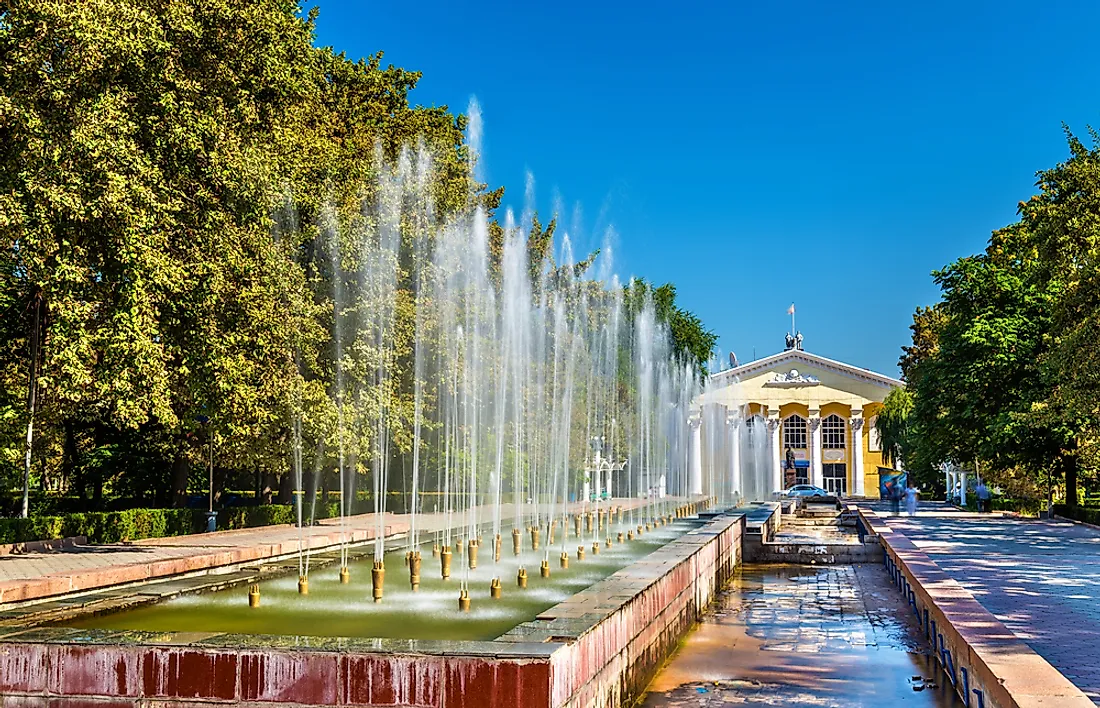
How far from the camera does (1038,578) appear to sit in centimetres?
1358

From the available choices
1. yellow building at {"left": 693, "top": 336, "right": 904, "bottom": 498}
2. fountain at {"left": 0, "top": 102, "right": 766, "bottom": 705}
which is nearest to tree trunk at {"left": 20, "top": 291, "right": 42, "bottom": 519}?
fountain at {"left": 0, "top": 102, "right": 766, "bottom": 705}

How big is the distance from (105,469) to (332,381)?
34.6 feet

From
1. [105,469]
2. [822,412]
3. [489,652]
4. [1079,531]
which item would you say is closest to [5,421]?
[489,652]

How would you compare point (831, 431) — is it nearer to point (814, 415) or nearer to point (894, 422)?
point (814, 415)

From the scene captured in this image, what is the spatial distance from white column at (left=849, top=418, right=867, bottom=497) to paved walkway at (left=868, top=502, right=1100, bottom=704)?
160ft

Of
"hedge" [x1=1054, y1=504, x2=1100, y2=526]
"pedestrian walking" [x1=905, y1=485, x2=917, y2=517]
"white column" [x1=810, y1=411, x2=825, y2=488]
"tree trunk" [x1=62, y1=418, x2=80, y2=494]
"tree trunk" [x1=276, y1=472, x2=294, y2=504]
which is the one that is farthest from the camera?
"white column" [x1=810, y1=411, x2=825, y2=488]

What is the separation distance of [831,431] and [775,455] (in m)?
5.09

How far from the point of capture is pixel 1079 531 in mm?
24547

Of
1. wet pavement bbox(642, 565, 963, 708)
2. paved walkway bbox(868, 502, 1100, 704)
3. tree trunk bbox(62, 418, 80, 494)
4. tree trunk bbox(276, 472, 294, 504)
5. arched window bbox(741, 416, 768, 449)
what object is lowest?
wet pavement bbox(642, 565, 963, 708)

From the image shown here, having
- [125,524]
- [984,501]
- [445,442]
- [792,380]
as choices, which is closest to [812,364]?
[792,380]

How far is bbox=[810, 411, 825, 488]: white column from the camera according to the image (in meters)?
76.2

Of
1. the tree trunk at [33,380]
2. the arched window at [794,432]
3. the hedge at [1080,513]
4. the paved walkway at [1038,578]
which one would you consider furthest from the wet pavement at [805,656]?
the arched window at [794,432]

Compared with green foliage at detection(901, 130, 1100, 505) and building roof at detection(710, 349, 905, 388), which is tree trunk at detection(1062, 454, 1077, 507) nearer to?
green foliage at detection(901, 130, 1100, 505)

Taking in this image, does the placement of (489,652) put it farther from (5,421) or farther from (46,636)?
(5,421)
